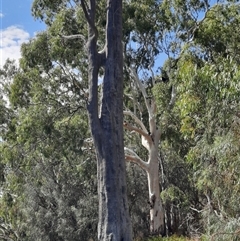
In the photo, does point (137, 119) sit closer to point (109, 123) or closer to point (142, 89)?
point (142, 89)

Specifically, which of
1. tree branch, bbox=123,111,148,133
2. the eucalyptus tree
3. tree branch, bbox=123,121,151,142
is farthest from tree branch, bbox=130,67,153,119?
the eucalyptus tree

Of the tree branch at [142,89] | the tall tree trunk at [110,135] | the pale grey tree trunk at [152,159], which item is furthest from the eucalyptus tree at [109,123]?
the pale grey tree trunk at [152,159]

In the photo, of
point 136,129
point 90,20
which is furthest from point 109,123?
point 136,129

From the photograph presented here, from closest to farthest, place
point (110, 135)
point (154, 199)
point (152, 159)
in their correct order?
point (110, 135) → point (154, 199) → point (152, 159)

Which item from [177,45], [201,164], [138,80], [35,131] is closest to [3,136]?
[35,131]

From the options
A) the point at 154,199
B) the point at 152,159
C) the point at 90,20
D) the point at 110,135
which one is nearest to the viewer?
the point at 110,135

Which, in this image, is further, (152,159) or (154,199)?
(152,159)

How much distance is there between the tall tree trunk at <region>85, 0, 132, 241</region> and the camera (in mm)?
7648

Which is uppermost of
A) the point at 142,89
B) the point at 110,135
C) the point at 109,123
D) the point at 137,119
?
the point at 142,89

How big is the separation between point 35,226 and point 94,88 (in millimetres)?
13947

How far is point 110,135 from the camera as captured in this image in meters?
7.87

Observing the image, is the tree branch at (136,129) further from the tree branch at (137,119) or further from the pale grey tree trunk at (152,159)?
the tree branch at (137,119)

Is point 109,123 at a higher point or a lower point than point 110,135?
higher

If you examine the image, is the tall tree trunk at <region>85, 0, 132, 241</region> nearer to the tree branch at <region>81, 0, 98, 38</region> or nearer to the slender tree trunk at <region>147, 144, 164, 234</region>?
the tree branch at <region>81, 0, 98, 38</region>
